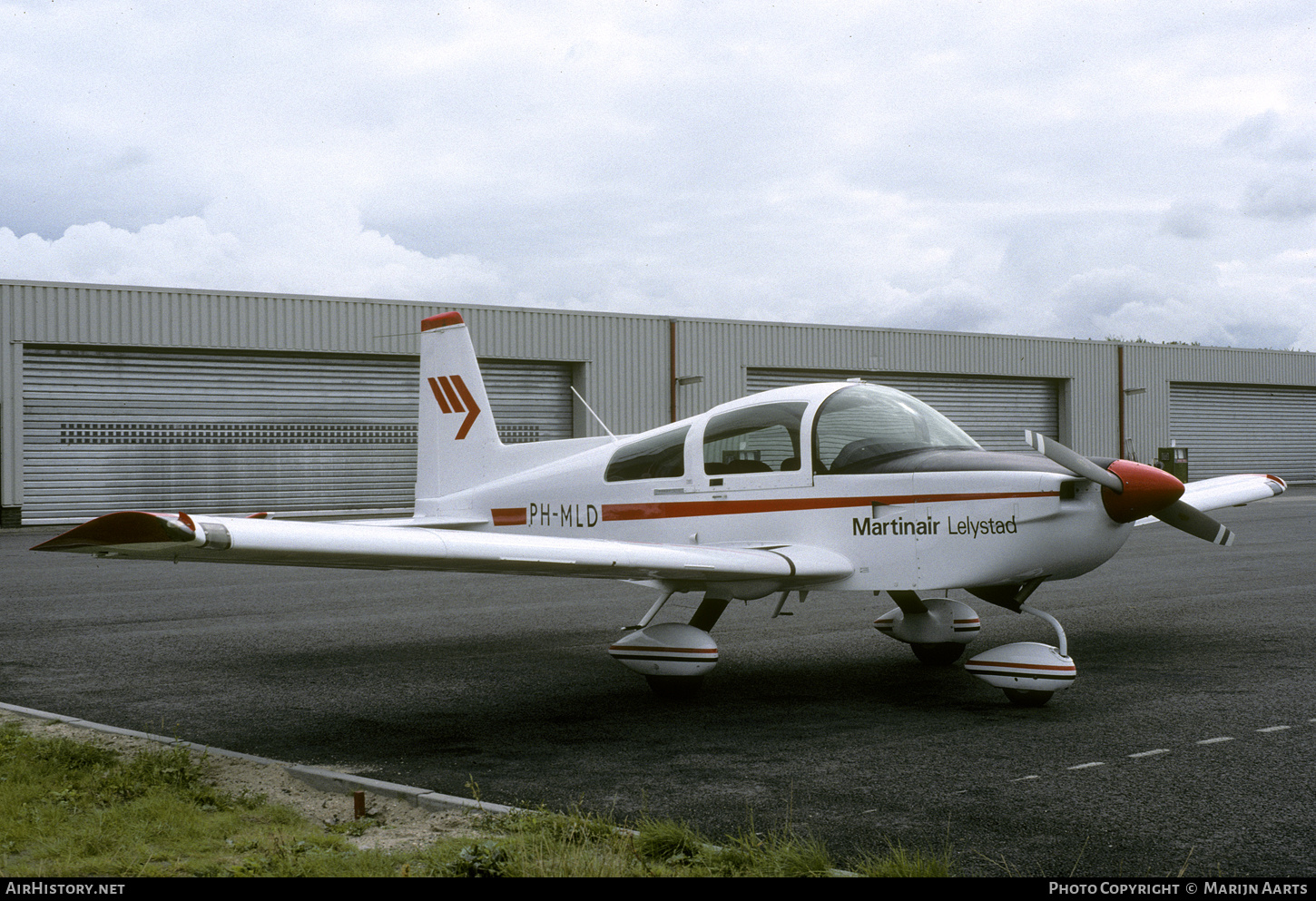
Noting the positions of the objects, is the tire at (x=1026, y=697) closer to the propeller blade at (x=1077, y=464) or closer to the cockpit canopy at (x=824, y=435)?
the propeller blade at (x=1077, y=464)

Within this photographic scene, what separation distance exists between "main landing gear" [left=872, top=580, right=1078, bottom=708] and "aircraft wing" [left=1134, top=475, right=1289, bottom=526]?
2710mm

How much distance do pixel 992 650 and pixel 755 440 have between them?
80.5 inches

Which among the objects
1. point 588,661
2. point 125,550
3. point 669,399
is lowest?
point 588,661

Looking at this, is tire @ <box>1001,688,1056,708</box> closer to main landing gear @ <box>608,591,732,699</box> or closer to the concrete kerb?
main landing gear @ <box>608,591,732,699</box>

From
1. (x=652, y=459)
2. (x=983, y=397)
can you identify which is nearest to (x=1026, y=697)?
(x=652, y=459)

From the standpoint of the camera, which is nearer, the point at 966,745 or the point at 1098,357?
the point at 966,745

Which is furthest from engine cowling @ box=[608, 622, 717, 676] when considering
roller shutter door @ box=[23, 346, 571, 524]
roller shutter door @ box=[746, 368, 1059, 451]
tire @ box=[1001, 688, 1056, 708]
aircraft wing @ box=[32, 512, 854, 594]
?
roller shutter door @ box=[746, 368, 1059, 451]

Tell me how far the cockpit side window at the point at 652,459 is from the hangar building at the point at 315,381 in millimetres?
19659

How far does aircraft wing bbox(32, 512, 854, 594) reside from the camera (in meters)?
4.51

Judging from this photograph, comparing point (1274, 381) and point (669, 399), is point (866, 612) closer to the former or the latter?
point (669, 399)
